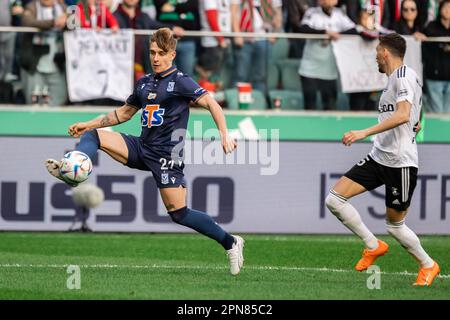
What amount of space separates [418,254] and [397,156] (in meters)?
0.96

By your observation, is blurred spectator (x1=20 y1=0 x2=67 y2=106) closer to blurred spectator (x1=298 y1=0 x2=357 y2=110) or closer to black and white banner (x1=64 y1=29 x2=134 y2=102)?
black and white banner (x1=64 y1=29 x2=134 y2=102)

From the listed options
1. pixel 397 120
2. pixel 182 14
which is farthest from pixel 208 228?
pixel 182 14

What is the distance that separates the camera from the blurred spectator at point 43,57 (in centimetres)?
1778

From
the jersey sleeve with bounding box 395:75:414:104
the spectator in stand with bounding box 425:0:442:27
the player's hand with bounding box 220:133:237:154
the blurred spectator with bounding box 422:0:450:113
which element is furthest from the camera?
the spectator in stand with bounding box 425:0:442:27

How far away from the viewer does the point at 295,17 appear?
18.6m

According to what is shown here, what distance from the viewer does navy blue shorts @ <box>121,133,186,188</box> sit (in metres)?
10.8

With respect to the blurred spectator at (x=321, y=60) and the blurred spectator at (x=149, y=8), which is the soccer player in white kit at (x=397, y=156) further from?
the blurred spectator at (x=149, y=8)

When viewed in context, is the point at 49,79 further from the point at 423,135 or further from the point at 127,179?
the point at 423,135

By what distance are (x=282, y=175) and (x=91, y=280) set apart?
23.6 ft

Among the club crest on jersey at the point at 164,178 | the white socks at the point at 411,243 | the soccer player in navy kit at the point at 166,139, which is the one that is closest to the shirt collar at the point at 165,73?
the soccer player in navy kit at the point at 166,139

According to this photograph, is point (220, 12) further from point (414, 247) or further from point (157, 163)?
point (414, 247)

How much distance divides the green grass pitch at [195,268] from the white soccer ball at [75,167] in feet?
3.17

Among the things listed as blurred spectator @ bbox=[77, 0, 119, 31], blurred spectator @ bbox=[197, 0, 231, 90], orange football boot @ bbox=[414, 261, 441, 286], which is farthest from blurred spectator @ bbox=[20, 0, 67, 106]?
orange football boot @ bbox=[414, 261, 441, 286]

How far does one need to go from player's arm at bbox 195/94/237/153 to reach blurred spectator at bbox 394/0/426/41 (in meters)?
8.77
